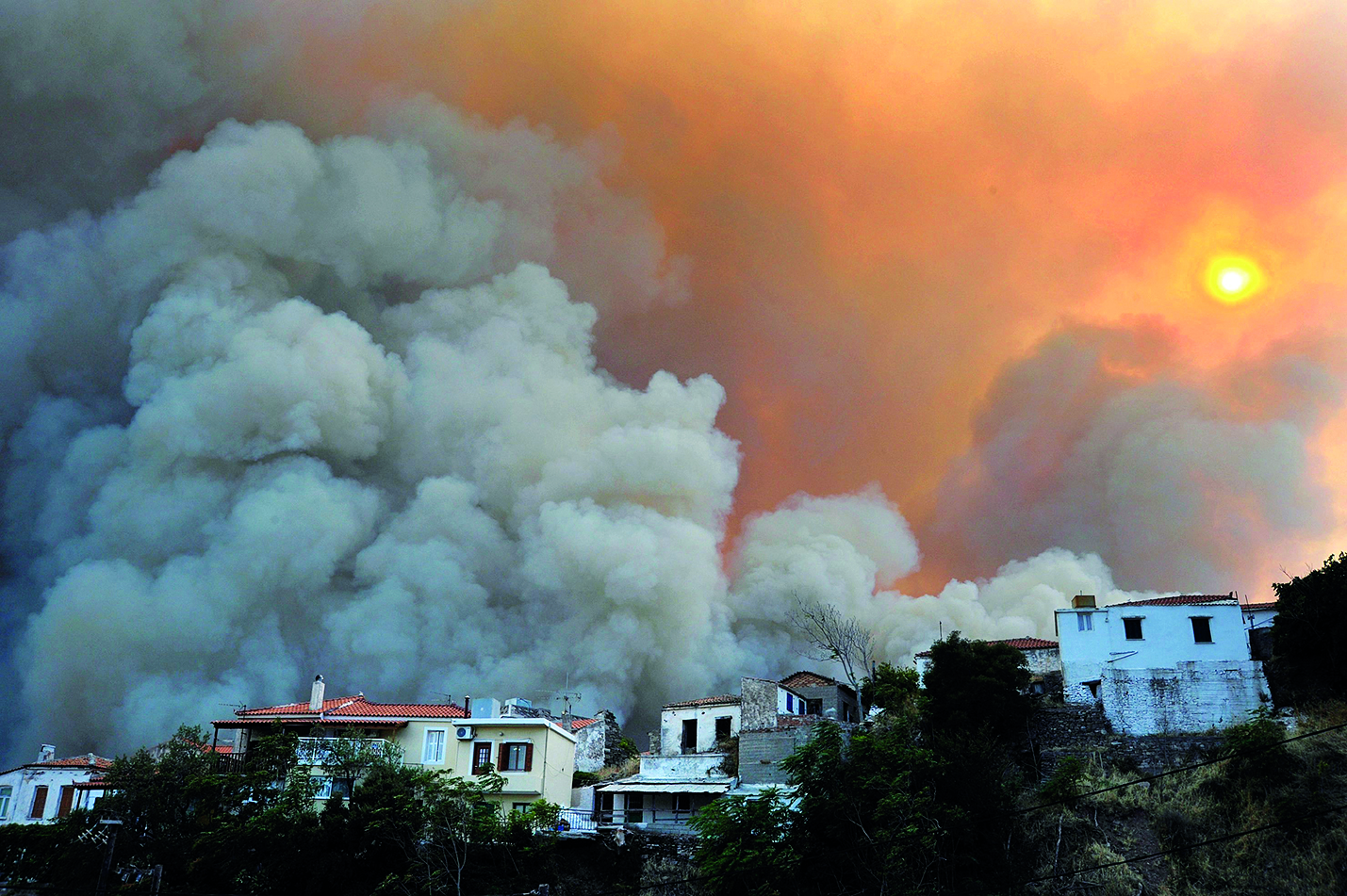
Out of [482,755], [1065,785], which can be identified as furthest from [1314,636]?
[482,755]

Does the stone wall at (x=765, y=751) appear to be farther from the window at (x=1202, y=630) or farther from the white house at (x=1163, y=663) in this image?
the window at (x=1202, y=630)

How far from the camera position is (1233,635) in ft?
136

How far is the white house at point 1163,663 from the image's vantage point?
39.8 meters

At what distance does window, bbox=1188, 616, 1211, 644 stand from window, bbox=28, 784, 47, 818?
55.5m

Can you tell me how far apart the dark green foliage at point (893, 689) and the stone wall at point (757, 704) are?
495 centimetres

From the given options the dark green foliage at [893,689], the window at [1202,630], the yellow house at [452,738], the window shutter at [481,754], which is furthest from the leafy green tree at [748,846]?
the window at [1202,630]

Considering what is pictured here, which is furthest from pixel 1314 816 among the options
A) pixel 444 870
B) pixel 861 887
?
pixel 444 870

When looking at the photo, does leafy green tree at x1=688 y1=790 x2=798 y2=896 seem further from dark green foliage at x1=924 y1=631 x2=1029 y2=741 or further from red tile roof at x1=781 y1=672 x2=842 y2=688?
red tile roof at x1=781 y1=672 x2=842 y2=688

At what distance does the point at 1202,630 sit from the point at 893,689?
1306cm

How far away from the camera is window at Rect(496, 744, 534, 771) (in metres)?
45.9

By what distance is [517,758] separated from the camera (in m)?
46.1

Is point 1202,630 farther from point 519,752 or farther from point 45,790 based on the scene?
point 45,790

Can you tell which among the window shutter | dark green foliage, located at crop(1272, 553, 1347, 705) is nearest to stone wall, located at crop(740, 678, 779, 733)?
the window shutter

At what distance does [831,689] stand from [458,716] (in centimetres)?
2174
